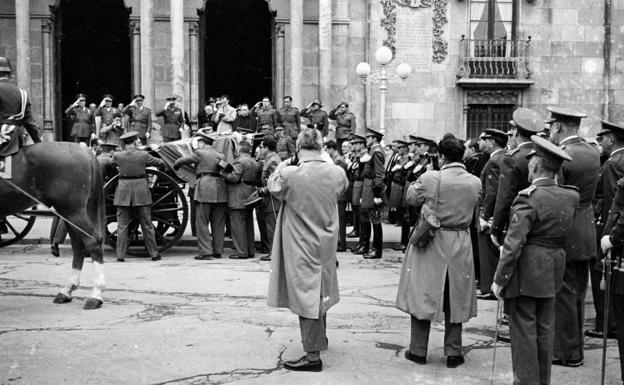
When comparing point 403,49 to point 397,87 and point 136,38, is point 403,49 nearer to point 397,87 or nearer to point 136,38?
point 397,87

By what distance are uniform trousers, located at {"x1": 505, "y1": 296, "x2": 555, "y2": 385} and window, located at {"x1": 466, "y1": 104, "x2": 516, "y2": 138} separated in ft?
66.1

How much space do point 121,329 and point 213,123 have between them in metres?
14.2

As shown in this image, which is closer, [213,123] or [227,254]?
[227,254]

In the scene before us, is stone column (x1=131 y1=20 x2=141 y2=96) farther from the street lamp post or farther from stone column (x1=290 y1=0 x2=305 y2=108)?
the street lamp post

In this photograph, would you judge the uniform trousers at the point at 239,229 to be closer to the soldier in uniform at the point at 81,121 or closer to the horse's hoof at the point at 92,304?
the horse's hoof at the point at 92,304

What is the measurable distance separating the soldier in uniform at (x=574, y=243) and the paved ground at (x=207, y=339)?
0.73 ft

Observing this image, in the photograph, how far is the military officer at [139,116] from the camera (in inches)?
776

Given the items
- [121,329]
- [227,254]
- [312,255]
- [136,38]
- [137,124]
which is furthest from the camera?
[136,38]

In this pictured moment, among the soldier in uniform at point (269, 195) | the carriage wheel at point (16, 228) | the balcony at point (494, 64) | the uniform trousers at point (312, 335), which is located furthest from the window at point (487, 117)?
the uniform trousers at point (312, 335)

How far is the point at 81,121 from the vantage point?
21.5 meters

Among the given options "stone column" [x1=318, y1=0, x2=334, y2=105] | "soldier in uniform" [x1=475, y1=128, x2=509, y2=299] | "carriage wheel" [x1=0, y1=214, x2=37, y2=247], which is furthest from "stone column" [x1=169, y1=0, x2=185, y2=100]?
"soldier in uniform" [x1=475, y1=128, x2=509, y2=299]

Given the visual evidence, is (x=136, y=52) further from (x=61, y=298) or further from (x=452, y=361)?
(x=452, y=361)

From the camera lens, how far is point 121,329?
7.13 m

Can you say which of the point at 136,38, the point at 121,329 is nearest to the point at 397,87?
the point at 136,38
